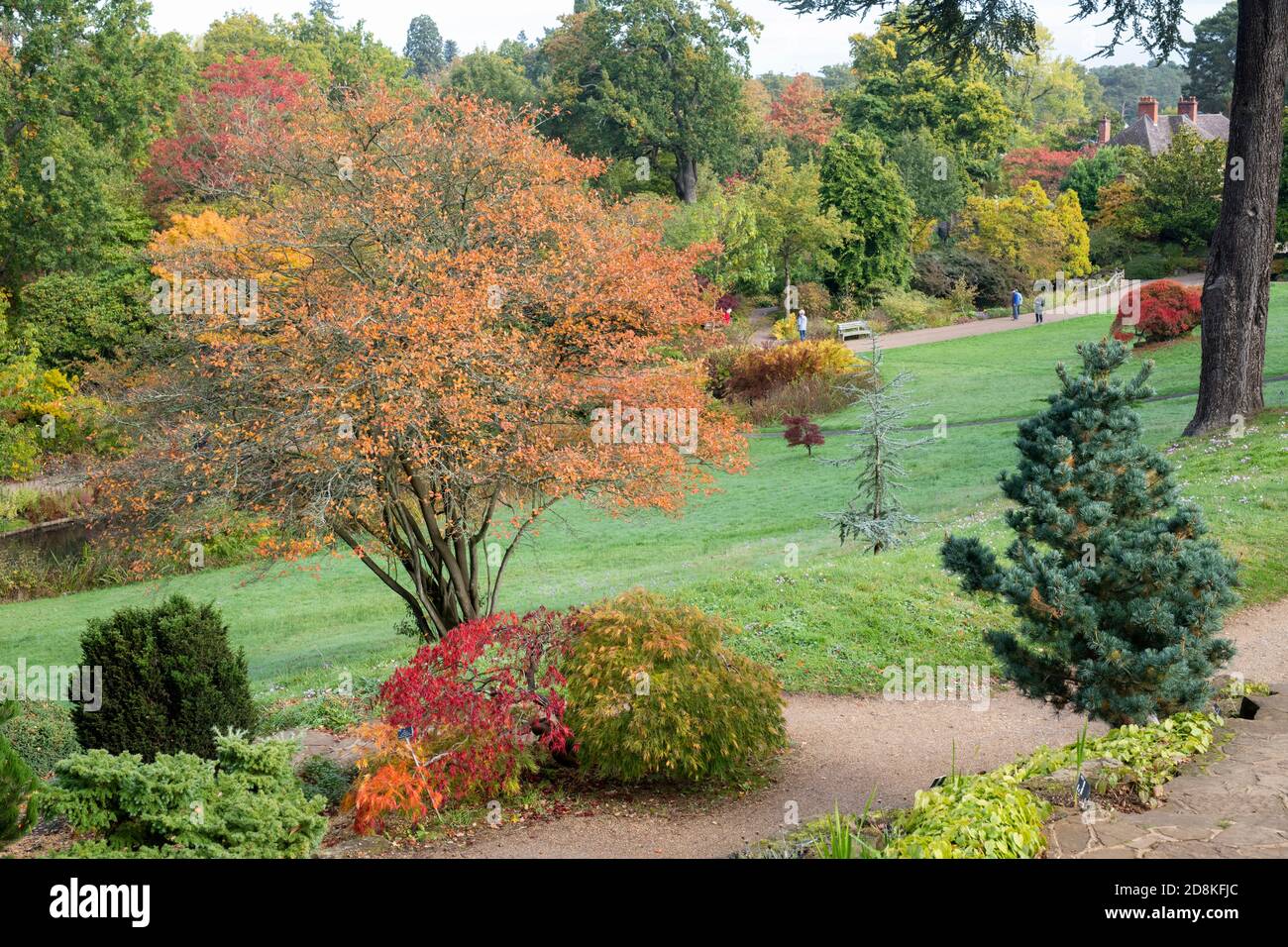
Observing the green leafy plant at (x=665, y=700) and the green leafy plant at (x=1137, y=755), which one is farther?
the green leafy plant at (x=665, y=700)

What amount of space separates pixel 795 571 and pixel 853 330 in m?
25.6

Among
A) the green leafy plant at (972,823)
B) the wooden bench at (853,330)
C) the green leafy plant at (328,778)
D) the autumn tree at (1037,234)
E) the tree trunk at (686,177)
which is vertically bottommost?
the green leafy plant at (328,778)

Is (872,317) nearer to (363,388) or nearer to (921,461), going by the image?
(921,461)

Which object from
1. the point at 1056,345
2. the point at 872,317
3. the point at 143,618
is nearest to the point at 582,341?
the point at 143,618

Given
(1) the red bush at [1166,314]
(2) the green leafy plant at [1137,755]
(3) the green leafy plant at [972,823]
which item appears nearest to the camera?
(3) the green leafy plant at [972,823]

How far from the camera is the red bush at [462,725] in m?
7.50

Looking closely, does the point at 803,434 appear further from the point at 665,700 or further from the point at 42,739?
the point at 665,700

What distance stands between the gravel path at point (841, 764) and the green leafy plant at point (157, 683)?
2.58m

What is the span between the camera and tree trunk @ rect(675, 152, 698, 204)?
4791cm

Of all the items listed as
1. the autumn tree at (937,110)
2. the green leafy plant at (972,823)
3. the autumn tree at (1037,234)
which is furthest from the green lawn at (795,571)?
the autumn tree at (937,110)

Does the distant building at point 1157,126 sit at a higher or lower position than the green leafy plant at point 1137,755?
higher

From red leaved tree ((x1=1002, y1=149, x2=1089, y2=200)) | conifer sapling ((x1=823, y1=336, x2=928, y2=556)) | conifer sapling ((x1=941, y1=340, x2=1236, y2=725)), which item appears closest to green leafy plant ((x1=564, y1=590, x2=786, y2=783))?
conifer sapling ((x1=941, y1=340, x2=1236, y2=725))

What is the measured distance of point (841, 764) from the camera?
8586 mm

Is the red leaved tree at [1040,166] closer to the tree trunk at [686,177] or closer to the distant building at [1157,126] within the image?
the distant building at [1157,126]
